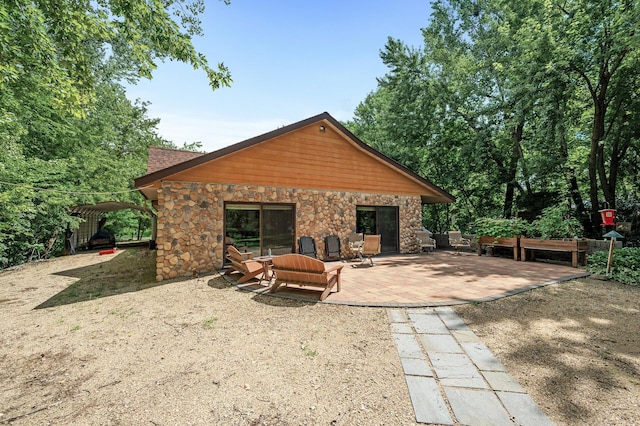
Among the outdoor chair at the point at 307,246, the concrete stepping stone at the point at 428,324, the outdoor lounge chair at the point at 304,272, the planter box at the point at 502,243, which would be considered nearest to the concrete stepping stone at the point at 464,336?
the concrete stepping stone at the point at 428,324

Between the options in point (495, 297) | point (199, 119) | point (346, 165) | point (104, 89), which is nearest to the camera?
point (495, 297)

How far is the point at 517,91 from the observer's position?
1149 cm

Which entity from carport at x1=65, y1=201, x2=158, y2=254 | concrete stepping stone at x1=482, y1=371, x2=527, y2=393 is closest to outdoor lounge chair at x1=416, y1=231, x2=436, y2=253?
concrete stepping stone at x1=482, y1=371, x2=527, y2=393

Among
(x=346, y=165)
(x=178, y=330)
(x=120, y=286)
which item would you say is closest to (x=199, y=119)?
(x=346, y=165)

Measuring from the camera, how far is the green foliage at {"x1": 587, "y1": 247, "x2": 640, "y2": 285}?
632 centimetres

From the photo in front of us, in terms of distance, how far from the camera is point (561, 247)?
8141mm

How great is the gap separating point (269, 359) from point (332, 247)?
6.71 metres

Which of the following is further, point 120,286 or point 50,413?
point 120,286

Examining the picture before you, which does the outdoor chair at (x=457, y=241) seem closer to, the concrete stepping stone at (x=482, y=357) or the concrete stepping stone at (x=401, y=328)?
the concrete stepping stone at (x=401, y=328)

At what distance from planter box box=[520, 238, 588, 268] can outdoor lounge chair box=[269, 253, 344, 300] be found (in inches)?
291

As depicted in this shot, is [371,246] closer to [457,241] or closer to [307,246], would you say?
[307,246]

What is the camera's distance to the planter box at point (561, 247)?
7.88 metres

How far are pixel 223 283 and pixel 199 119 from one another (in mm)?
12953

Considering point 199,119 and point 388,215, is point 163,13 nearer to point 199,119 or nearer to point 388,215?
point 388,215
